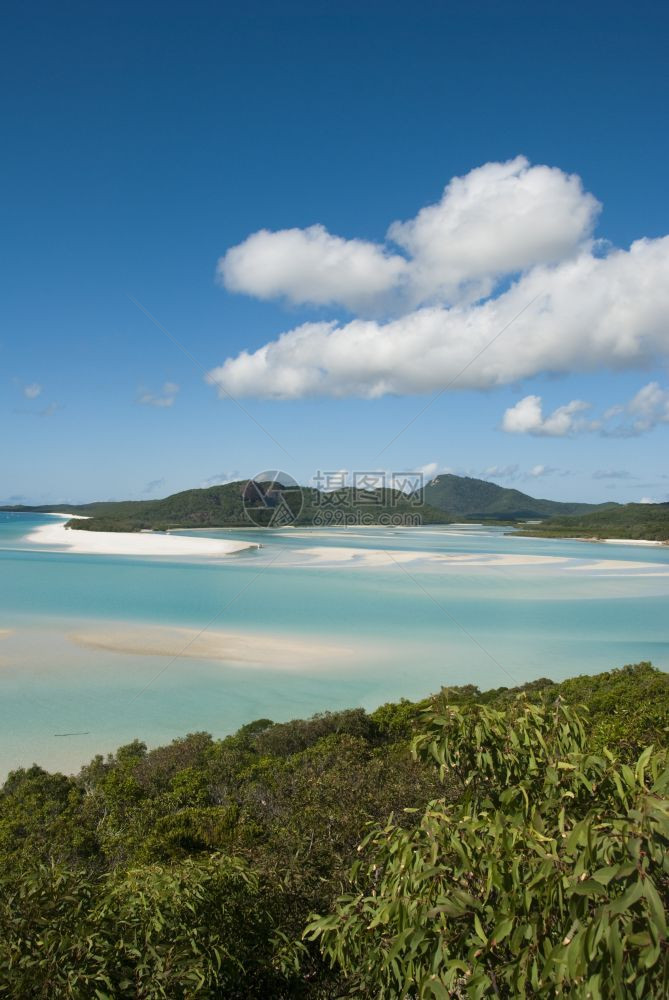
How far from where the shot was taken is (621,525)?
2739 inches

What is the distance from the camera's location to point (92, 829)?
6.73 m

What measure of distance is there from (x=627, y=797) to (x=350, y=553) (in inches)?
1452

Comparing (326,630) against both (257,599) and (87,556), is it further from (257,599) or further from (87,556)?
(87,556)

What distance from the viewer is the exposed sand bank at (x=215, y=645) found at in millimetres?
14922

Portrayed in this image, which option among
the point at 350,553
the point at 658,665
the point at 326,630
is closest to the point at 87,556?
the point at 350,553

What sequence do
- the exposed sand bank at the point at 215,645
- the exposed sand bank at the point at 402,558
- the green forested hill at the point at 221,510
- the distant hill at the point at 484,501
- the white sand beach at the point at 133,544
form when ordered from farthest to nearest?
1. the distant hill at the point at 484,501
2. the green forested hill at the point at 221,510
3. the white sand beach at the point at 133,544
4. the exposed sand bank at the point at 402,558
5. the exposed sand bank at the point at 215,645

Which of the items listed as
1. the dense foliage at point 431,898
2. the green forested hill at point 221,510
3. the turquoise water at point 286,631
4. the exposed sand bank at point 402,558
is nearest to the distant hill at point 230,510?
the green forested hill at point 221,510

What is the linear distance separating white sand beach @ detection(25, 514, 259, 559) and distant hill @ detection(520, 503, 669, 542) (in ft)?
113

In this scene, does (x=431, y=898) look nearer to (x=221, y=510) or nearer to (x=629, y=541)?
(x=629, y=541)

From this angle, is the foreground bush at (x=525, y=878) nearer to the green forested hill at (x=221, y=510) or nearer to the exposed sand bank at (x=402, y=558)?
the exposed sand bank at (x=402, y=558)

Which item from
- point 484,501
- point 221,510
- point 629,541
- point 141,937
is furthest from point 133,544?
point 484,501

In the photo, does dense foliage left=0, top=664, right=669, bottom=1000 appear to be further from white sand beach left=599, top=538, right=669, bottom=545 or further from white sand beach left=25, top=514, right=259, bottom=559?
white sand beach left=599, top=538, right=669, bottom=545

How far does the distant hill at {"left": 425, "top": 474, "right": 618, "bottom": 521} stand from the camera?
437 ft

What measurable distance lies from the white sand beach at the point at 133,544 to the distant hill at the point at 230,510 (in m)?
3.94
